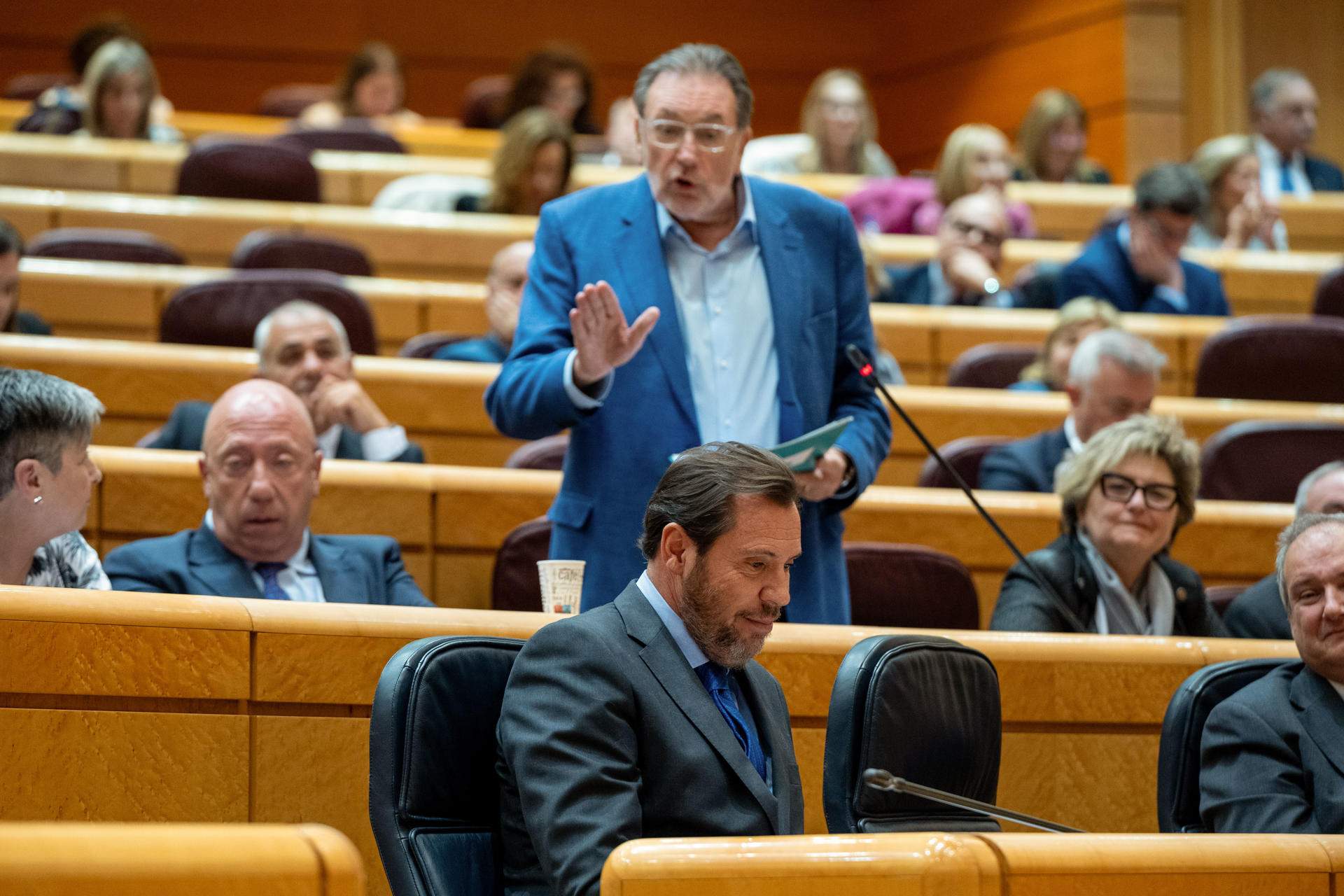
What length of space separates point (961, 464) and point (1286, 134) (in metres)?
2.55

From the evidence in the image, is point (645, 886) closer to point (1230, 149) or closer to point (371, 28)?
point (1230, 149)

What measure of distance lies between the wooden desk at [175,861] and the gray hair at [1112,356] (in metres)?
2.07

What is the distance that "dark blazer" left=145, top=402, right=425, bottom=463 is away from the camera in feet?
8.55

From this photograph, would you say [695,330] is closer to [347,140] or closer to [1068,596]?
[1068,596]

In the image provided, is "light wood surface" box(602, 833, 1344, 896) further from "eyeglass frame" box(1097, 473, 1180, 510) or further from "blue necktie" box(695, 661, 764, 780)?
"eyeglass frame" box(1097, 473, 1180, 510)

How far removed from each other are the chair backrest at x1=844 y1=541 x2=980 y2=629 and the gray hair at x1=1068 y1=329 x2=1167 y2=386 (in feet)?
2.10

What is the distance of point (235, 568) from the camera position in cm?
203

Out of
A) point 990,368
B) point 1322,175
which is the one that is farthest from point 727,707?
point 1322,175

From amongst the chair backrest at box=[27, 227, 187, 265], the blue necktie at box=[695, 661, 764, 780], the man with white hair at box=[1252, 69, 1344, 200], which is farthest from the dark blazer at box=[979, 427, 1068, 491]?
the man with white hair at box=[1252, 69, 1344, 200]

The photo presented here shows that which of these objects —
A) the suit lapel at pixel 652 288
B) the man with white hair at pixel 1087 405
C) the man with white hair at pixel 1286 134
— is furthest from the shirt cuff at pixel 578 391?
the man with white hair at pixel 1286 134

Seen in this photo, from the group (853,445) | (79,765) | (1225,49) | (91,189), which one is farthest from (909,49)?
(79,765)

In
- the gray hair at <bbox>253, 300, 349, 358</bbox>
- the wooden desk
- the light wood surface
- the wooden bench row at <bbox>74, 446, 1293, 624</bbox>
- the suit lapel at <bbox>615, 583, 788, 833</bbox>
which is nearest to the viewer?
the wooden desk

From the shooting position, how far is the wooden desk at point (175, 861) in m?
0.80

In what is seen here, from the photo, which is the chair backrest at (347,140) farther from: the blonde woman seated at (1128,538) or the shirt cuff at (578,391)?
the shirt cuff at (578,391)
